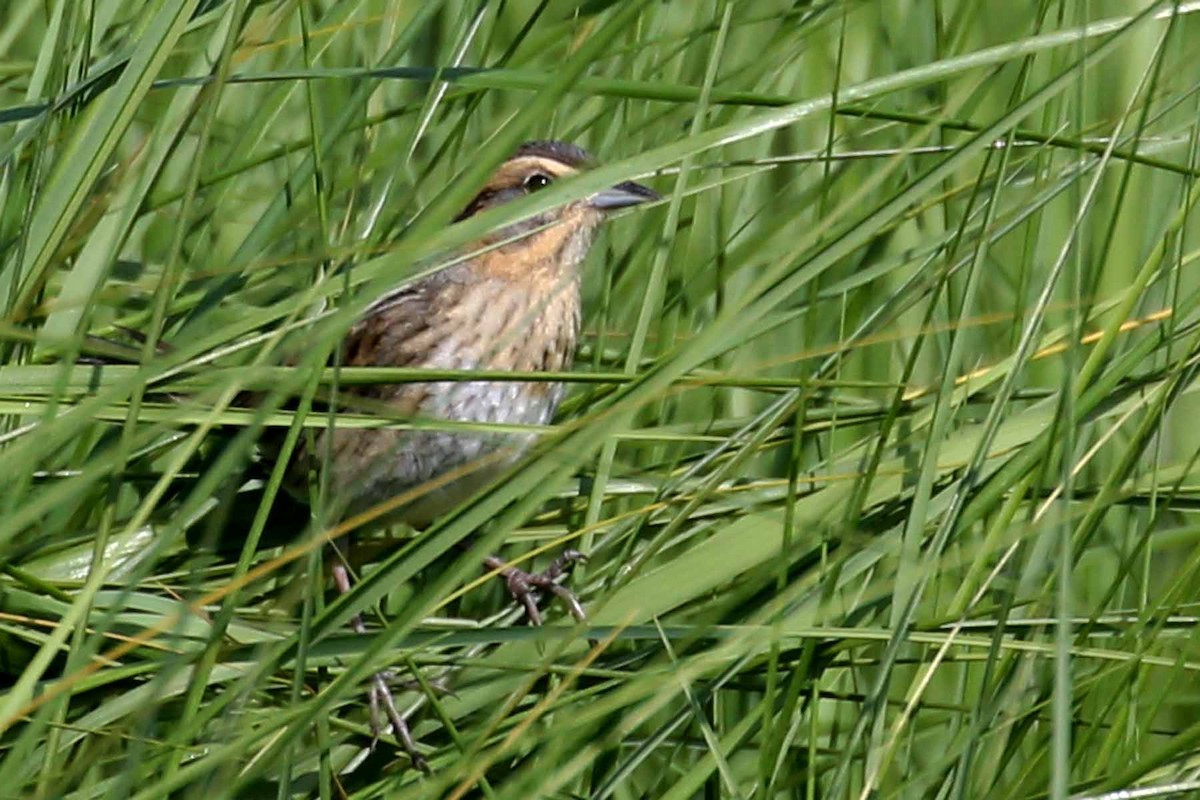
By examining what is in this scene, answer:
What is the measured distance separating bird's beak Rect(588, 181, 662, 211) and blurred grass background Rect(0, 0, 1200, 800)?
89mm

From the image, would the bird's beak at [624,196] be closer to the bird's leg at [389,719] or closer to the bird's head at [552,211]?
the bird's head at [552,211]

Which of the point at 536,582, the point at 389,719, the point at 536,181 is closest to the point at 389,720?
the point at 389,719

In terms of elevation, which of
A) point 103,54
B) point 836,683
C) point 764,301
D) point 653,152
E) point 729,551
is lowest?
point 836,683

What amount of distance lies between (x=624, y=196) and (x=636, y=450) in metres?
0.42

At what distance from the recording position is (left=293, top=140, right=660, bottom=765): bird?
336cm

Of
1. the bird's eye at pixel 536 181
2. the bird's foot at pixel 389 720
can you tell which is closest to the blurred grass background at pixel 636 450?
the bird's foot at pixel 389 720

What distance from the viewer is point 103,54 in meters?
2.97

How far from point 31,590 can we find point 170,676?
2.99ft

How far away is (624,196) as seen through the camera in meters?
3.34

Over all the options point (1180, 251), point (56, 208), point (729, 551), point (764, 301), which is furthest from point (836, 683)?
point (56, 208)

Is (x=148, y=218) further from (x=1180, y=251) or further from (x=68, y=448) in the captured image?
(x=1180, y=251)

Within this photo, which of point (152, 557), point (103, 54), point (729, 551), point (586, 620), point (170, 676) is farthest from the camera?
point (103, 54)

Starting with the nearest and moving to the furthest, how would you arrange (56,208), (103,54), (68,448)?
(56,208)
(68,448)
(103,54)

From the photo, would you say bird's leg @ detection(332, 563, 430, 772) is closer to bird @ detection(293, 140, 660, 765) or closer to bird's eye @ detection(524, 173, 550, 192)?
bird @ detection(293, 140, 660, 765)
